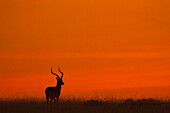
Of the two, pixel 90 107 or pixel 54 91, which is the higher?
pixel 54 91

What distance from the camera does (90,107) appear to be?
20.2 metres

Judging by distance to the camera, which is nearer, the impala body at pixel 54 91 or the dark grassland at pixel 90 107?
the dark grassland at pixel 90 107

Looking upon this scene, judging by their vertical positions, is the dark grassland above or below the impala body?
below

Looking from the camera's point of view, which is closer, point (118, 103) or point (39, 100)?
→ point (118, 103)

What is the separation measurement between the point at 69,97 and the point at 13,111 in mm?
4797

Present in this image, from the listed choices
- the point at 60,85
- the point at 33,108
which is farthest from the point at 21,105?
the point at 60,85

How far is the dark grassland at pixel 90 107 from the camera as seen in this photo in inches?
756

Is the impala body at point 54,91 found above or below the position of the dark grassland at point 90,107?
above

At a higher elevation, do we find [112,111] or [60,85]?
[60,85]

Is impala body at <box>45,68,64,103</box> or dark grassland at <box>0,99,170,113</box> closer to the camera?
dark grassland at <box>0,99,170,113</box>

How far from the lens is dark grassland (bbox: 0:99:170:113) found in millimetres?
19203

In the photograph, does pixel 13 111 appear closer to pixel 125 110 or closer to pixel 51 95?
pixel 125 110

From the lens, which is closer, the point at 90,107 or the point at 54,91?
the point at 90,107

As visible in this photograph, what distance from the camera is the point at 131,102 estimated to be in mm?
21547
